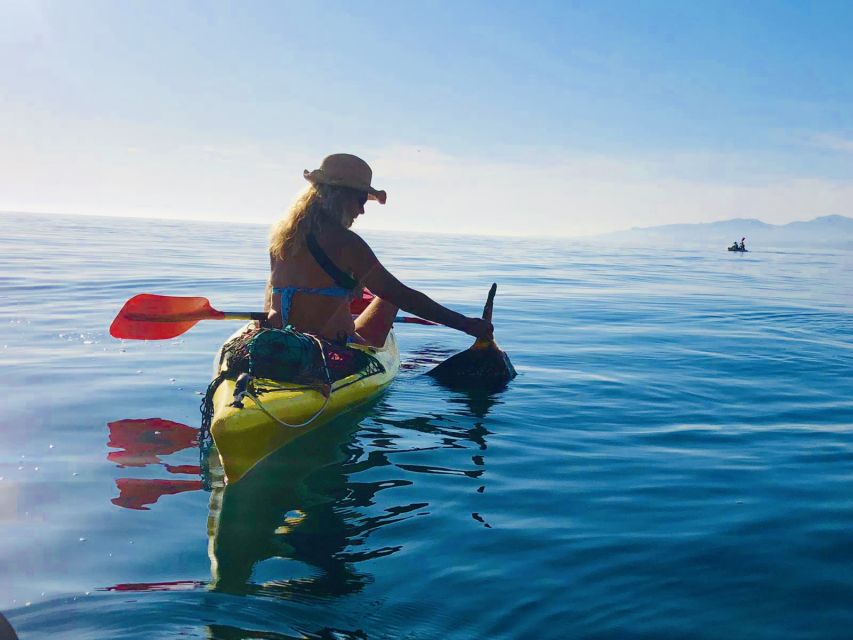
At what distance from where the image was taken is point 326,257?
6637 mm

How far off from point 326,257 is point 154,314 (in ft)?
8.13

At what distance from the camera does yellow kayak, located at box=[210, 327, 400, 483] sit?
524cm

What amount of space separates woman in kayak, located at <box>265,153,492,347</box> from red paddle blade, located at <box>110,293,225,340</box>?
1214mm

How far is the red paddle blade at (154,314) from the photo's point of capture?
25.7ft

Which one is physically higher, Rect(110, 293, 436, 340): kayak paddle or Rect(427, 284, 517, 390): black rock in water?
Rect(110, 293, 436, 340): kayak paddle

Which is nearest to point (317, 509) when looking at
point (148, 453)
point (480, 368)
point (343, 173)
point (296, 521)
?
point (296, 521)

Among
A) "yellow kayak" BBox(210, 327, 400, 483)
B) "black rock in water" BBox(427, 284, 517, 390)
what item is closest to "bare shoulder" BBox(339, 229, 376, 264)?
"yellow kayak" BBox(210, 327, 400, 483)

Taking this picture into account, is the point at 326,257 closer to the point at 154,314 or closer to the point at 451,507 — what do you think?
the point at 154,314

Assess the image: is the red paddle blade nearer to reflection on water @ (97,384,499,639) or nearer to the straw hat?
reflection on water @ (97,384,499,639)

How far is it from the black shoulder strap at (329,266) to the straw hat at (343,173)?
561 millimetres

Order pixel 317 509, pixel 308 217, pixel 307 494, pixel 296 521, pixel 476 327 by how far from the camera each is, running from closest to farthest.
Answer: pixel 296 521
pixel 317 509
pixel 307 494
pixel 308 217
pixel 476 327

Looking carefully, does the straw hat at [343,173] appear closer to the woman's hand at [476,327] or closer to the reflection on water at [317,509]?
the woman's hand at [476,327]

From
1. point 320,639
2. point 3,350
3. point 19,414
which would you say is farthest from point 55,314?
point 320,639

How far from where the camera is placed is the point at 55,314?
14.4m
